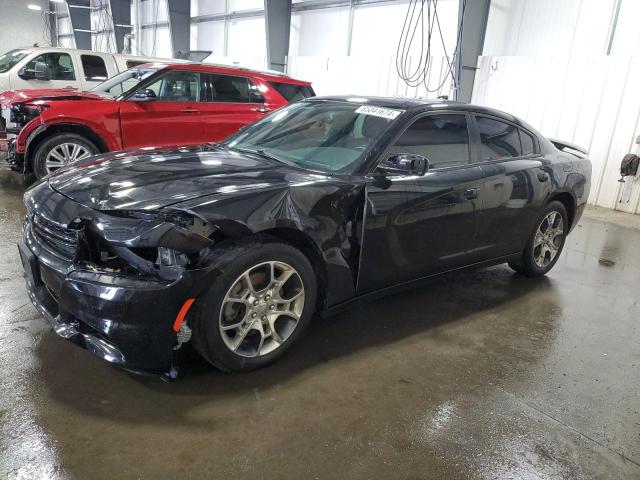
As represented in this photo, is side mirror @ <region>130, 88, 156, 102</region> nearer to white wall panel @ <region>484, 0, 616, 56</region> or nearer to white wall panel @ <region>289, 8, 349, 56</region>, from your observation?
white wall panel @ <region>484, 0, 616, 56</region>

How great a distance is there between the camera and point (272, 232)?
2447 millimetres

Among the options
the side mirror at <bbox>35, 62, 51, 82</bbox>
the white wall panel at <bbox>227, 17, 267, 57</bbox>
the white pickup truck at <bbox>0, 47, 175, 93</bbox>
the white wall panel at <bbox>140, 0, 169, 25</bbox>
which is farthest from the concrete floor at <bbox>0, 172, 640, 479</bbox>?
the white wall panel at <bbox>140, 0, 169, 25</bbox>

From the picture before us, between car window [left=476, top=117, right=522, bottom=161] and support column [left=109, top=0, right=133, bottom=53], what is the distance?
1853 cm

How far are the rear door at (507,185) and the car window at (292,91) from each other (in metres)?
3.71

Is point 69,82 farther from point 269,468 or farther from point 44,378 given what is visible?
point 269,468

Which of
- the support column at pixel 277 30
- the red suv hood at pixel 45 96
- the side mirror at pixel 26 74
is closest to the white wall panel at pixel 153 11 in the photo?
the support column at pixel 277 30

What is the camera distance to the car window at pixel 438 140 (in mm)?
3001

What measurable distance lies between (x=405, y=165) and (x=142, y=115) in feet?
13.8

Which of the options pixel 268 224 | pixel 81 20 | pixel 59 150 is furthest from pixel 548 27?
pixel 81 20

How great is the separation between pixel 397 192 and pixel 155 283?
4.67ft

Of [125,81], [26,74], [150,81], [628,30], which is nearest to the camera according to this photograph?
[150,81]

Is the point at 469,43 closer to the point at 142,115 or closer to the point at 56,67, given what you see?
the point at 142,115

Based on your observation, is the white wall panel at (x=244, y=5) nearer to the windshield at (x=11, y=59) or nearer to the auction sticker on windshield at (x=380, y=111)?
the windshield at (x=11, y=59)

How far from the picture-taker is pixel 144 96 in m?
5.75
